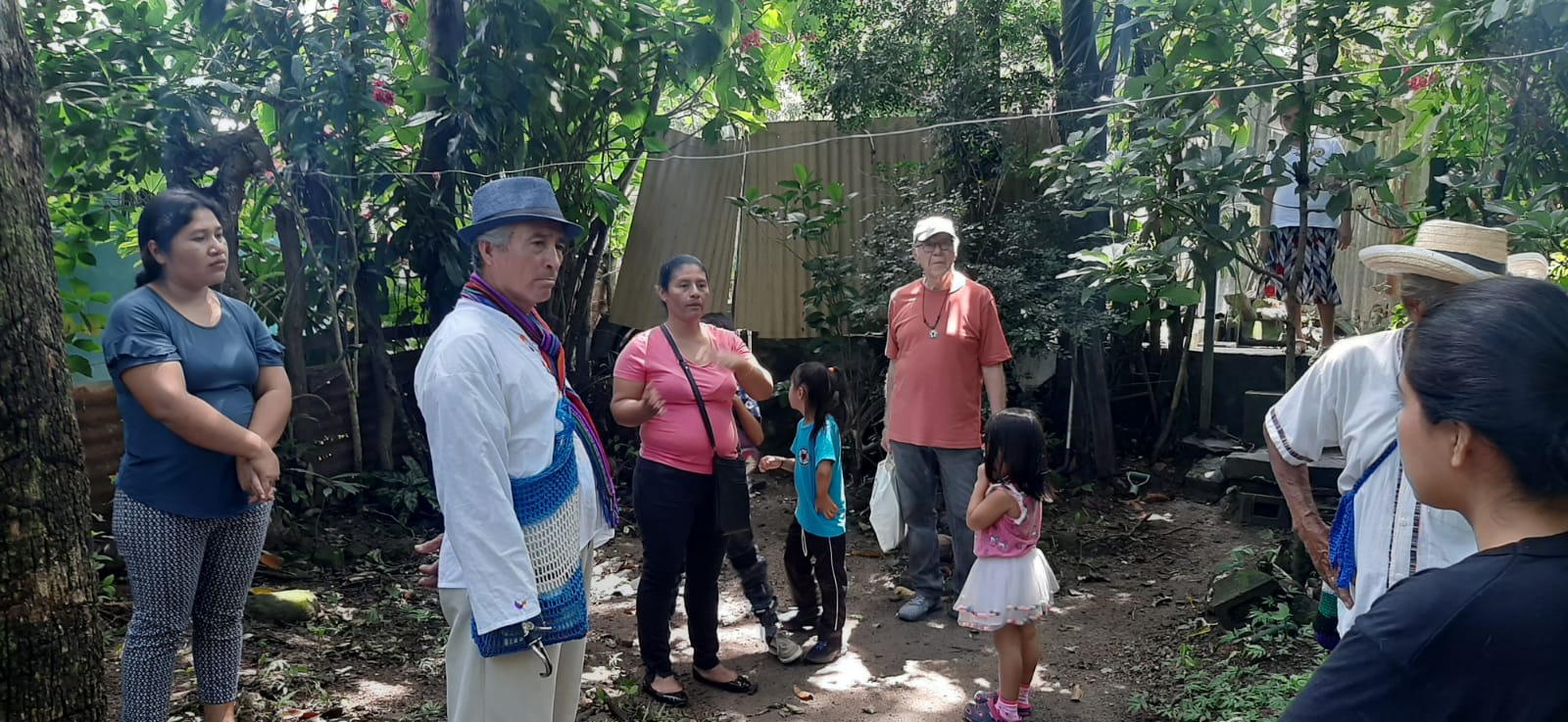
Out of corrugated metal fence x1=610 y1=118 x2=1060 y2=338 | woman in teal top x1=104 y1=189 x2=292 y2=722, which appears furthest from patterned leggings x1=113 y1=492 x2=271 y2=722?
corrugated metal fence x1=610 y1=118 x2=1060 y2=338

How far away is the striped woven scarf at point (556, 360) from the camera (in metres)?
2.62

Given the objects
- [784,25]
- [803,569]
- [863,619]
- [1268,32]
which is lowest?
[863,619]

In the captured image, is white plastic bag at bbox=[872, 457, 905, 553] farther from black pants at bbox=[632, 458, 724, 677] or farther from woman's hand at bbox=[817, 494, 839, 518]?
black pants at bbox=[632, 458, 724, 677]

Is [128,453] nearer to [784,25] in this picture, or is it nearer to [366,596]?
[366,596]

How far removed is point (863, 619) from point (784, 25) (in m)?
4.47

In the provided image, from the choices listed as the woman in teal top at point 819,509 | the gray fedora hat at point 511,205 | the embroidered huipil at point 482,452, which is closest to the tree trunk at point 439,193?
the woman in teal top at point 819,509

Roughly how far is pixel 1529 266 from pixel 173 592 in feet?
13.1

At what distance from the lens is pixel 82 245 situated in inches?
213

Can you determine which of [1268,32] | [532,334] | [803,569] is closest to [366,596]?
[803,569]

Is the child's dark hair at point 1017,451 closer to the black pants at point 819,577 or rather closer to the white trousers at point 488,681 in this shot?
the black pants at point 819,577

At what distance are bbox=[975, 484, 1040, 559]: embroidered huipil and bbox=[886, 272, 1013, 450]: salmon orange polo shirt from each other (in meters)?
1.08

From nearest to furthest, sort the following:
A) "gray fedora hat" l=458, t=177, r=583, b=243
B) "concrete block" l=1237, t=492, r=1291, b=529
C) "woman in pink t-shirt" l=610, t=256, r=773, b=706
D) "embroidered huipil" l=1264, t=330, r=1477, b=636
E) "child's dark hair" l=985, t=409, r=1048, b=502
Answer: "embroidered huipil" l=1264, t=330, r=1477, b=636, "gray fedora hat" l=458, t=177, r=583, b=243, "child's dark hair" l=985, t=409, r=1048, b=502, "woman in pink t-shirt" l=610, t=256, r=773, b=706, "concrete block" l=1237, t=492, r=1291, b=529

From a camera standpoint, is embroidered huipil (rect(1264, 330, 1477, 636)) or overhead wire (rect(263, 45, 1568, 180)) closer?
embroidered huipil (rect(1264, 330, 1477, 636))

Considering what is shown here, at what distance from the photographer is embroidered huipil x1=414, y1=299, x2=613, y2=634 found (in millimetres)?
2369
